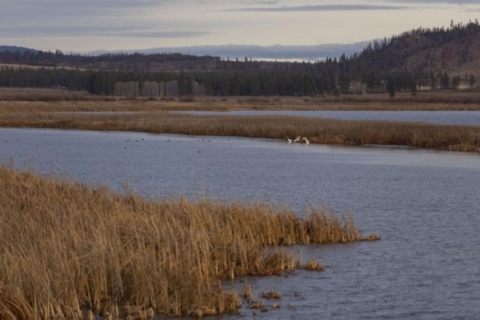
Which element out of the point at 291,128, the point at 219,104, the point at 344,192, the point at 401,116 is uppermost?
the point at 291,128

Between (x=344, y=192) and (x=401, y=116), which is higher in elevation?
(x=344, y=192)

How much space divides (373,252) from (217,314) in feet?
18.9

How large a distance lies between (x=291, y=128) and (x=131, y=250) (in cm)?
4272

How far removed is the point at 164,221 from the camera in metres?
16.8

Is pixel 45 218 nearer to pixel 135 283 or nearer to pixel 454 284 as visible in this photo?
pixel 135 283

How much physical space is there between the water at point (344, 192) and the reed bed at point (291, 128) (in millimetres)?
1992

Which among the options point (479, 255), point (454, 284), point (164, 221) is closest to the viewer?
point (454, 284)

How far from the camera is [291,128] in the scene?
56094 mm

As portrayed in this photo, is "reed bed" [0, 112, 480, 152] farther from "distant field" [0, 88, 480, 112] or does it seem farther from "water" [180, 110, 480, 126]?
"distant field" [0, 88, 480, 112]

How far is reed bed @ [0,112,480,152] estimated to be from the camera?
47438mm

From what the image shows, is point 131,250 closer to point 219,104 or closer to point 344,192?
point 344,192

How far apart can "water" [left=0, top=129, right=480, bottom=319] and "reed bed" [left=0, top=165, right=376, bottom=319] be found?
605 mm

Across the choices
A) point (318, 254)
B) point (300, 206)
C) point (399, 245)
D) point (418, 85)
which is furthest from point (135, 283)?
point (418, 85)

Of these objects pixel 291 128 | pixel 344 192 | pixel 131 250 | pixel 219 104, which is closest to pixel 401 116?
pixel 219 104
